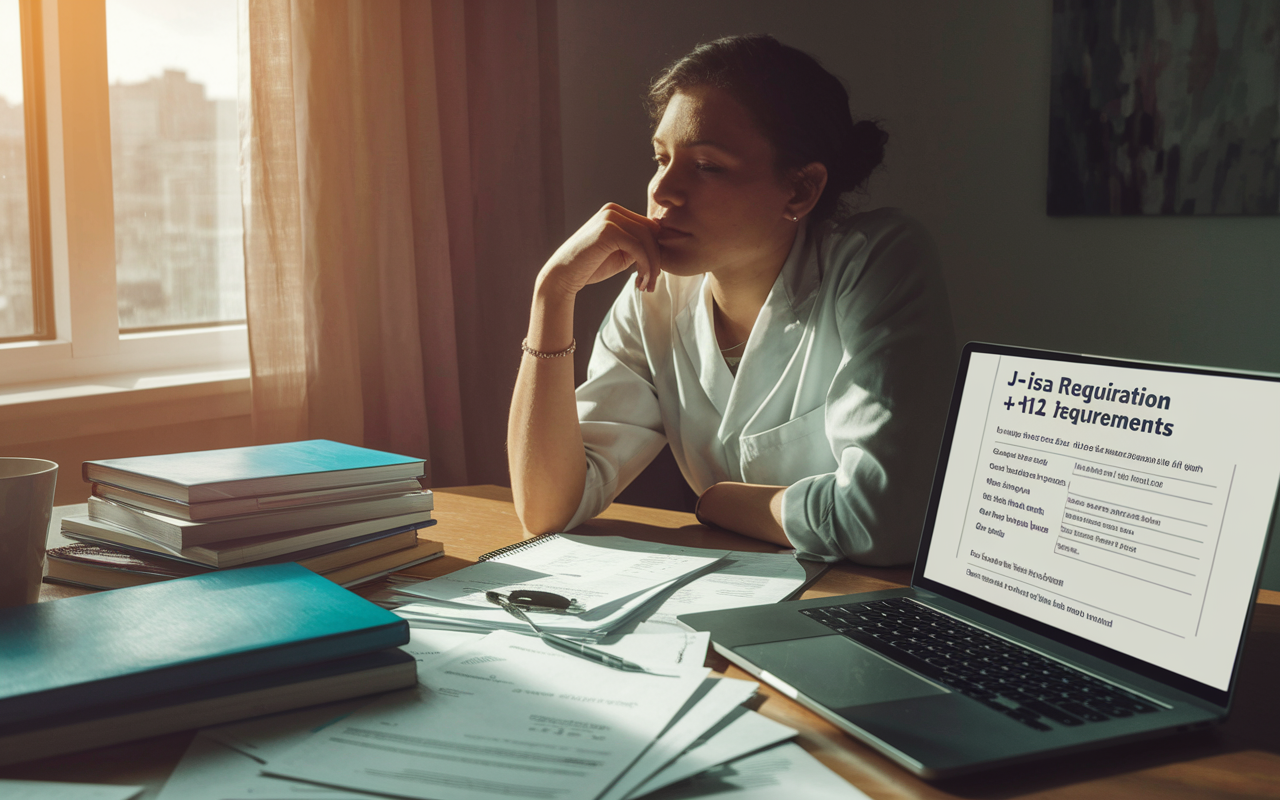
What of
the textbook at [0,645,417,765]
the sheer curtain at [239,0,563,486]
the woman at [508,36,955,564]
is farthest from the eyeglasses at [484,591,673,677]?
the sheer curtain at [239,0,563,486]

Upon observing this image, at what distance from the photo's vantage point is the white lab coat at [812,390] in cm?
106

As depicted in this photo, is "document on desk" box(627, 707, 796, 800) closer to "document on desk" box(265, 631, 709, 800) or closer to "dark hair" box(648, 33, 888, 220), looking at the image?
"document on desk" box(265, 631, 709, 800)

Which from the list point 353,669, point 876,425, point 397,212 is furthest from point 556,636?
point 397,212

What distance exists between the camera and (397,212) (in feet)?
7.24

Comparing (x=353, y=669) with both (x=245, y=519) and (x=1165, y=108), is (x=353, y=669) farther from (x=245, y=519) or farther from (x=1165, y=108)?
(x=1165, y=108)

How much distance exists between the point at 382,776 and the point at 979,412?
0.54m

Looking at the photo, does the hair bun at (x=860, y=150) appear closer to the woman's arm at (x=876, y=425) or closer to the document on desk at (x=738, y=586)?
the woman's arm at (x=876, y=425)

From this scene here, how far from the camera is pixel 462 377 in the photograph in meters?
2.53

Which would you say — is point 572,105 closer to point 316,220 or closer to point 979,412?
point 316,220

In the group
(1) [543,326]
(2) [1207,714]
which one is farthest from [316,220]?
(2) [1207,714]

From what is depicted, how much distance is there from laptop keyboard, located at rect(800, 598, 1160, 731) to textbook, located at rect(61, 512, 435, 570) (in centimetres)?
44

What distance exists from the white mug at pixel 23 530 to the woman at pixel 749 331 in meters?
0.52

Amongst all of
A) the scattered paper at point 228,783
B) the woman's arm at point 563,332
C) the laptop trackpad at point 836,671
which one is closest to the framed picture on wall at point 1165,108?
the woman's arm at point 563,332

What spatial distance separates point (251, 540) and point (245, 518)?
0.02 m
